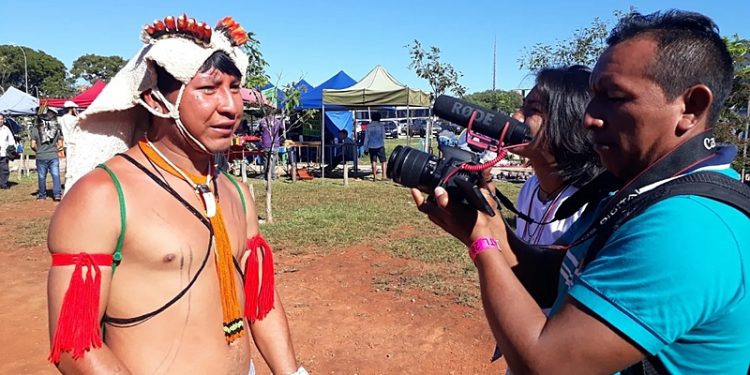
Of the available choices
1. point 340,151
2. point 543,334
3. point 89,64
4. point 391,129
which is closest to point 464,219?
point 543,334

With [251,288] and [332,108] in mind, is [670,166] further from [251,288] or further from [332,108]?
[332,108]

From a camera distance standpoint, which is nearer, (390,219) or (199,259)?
(199,259)

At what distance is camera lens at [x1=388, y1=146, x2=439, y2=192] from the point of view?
5.46 ft

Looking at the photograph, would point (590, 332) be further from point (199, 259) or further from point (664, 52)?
point (199, 259)

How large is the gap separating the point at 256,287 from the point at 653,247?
159 centimetres

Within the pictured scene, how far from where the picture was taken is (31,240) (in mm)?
8148

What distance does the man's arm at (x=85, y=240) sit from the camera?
1.62 m

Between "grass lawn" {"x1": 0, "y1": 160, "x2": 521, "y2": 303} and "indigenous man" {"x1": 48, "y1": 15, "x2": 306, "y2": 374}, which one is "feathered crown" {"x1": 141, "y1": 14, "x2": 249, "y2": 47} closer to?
"indigenous man" {"x1": 48, "y1": 15, "x2": 306, "y2": 374}

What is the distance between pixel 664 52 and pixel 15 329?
5.72 m

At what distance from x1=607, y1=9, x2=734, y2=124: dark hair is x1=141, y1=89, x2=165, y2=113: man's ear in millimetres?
1604

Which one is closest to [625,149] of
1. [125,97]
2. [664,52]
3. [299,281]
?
[664,52]

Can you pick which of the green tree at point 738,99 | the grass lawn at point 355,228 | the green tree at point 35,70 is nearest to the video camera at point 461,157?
the grass lawn at point 355,228

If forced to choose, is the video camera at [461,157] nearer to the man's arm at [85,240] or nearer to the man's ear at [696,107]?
the man's ear at [696,107]

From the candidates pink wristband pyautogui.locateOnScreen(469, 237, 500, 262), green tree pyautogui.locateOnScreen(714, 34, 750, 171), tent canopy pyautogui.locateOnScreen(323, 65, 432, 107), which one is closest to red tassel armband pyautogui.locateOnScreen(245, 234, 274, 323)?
pink wristband pyautogui.locateOnScreen(469, 237, 500, 262)
